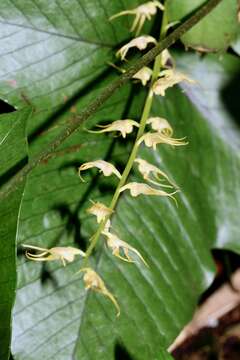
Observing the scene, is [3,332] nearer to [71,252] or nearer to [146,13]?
[71,252]

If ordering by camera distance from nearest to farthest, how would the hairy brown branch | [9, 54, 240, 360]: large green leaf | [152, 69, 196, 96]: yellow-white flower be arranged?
the hairy brown branch → [152, 69, 196, 96]: yellow-white flower → [9, 54, 240, 360]: large green leaf

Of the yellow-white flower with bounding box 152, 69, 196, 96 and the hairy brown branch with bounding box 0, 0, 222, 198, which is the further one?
the yellow-white flower with bounding box 152, 69, 196, 96

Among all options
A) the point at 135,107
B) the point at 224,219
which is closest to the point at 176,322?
the point at 224,219

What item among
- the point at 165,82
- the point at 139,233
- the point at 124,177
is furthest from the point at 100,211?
the point at 139,233

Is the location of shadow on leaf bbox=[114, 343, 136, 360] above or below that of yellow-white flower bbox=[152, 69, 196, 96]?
below

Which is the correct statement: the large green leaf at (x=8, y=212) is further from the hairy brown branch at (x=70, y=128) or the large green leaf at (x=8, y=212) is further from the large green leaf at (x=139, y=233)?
the large green leaf at (x=139, y=233)

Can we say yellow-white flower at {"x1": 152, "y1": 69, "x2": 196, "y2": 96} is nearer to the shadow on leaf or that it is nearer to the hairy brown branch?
the hairy brown branch

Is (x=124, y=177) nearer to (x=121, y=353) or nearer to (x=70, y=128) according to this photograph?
(x=70, y=128)

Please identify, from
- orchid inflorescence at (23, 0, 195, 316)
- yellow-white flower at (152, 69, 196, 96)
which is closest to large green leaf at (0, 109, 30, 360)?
orchid inflorescence at (23, 0, 195, 316)
